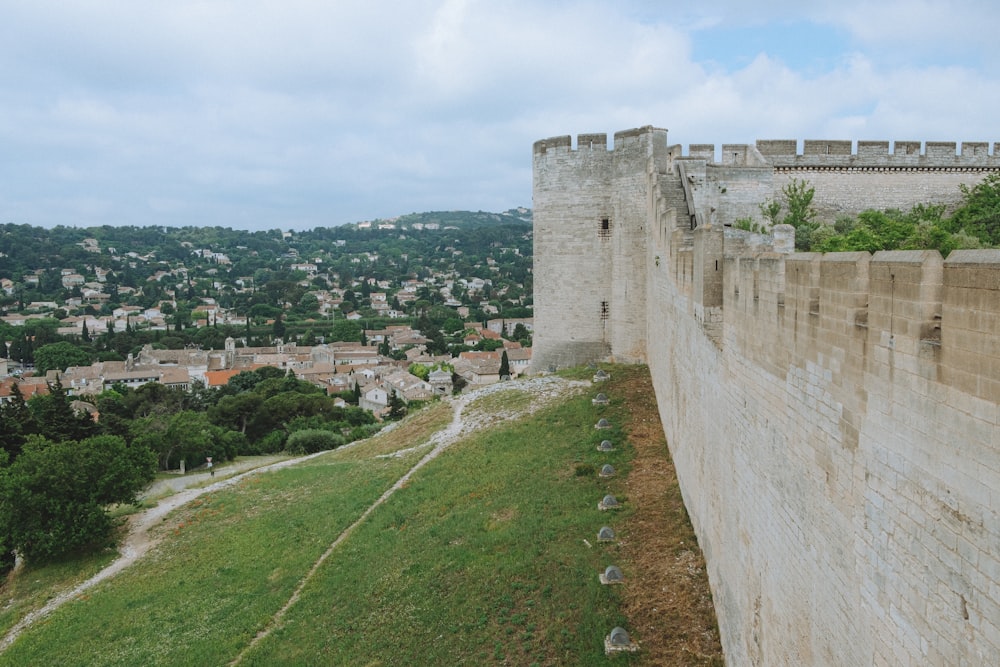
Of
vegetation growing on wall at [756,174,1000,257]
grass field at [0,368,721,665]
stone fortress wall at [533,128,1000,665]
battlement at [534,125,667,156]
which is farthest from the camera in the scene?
battlement at [534,125,667,156]

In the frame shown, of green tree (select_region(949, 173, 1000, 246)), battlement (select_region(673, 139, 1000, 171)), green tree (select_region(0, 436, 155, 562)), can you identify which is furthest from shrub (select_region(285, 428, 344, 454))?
green tree (select_region(949, 173, 1000, 246))

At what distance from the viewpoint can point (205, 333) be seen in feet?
482

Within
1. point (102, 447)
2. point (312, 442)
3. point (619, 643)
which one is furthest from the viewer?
point (312, 442)

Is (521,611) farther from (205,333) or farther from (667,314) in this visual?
(205,333)

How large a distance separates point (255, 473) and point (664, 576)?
72.2 feet

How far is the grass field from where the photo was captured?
12.0 m

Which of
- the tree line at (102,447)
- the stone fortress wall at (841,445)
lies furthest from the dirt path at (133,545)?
the stone fortress wall at (841,445)

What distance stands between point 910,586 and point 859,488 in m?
0.79

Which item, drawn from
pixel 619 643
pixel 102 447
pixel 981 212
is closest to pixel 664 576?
pixel 619 643

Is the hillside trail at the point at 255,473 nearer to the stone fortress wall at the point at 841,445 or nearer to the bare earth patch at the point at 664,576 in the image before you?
the bare earth patch at the point at 664,576

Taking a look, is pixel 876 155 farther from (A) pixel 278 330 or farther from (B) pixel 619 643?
(A) pixel 278 330

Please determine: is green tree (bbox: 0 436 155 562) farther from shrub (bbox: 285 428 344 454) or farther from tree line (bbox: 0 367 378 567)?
shrub (bbox: 285 428 344 454)

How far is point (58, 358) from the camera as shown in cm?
11606

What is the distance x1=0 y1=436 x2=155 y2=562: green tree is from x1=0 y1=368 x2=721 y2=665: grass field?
125cm
